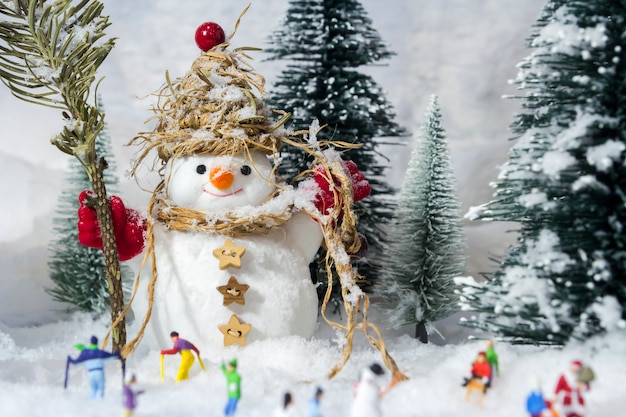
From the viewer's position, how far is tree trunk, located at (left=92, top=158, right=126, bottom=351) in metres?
1.72

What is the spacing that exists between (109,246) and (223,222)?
296 millimetres

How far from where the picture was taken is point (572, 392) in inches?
47.8

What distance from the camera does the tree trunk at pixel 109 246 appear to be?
1.72 m

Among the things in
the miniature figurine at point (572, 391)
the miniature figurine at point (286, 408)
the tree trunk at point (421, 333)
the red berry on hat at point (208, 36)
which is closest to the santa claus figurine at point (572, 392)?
the miniature figurine at point (572, 391)

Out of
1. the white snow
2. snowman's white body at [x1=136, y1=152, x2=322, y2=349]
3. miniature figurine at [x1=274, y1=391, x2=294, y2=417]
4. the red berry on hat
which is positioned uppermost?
the red berry on hat

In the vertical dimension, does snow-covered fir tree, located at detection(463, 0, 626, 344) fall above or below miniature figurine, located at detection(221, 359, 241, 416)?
above

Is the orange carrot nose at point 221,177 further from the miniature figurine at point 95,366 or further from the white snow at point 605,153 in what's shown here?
the white snow at point 605,153

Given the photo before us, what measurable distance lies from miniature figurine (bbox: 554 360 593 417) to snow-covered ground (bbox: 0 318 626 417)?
4cm

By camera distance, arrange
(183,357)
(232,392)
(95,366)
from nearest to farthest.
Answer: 1. (232,392)
2. (95,366)
3. (183,357)

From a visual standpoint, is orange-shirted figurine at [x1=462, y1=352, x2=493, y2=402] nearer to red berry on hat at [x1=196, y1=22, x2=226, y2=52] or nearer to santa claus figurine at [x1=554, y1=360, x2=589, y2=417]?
santa claus figurine at [x1=554, y1=360, x2=589, y2=417]

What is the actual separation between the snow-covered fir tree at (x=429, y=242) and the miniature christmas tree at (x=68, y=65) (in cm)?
A: 103

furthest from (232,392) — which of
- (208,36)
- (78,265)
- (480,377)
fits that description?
(78,265)

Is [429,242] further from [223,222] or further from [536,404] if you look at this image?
[536,404]

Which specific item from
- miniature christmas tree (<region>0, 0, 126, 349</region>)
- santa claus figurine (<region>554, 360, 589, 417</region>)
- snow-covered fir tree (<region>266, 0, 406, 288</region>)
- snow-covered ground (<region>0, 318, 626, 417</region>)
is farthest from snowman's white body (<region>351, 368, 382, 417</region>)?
snow-covered fir tree (<region>266, 0, 406, 288</region>)
